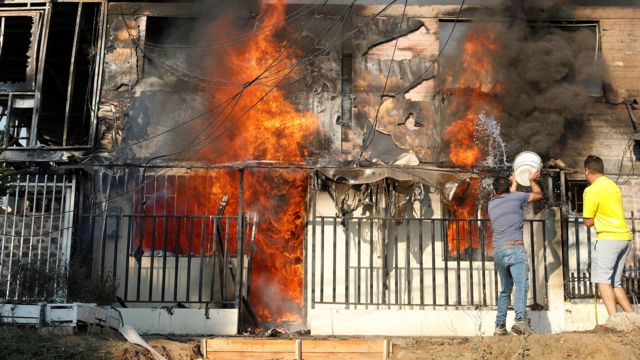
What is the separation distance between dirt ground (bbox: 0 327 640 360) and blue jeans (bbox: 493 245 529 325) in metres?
0.74

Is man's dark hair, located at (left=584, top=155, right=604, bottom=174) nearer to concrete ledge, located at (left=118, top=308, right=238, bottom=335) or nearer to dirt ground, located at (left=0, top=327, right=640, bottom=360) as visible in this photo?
dirt ground, located at (left=0, top=327, right=640, bottom=360)

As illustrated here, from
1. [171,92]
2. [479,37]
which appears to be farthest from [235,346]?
[479,37]

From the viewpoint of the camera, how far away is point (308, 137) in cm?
1412

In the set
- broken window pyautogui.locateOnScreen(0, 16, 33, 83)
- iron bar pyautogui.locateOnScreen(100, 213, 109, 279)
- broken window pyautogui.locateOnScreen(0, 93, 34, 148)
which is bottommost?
iron bar pyautogui.locateOnScreen(100, 213, 109, 279)

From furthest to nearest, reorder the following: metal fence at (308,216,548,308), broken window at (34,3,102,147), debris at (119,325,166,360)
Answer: broken window at (34,3,102,147)
metal fence at (308,216,548,308)
debris at (119,325,166,360)

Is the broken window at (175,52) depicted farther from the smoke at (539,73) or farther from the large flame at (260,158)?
the smoke at (539,73)

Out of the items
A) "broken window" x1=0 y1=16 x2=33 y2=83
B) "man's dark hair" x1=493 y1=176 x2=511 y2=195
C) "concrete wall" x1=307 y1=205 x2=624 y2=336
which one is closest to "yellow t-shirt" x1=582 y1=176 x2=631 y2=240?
"man's dark hair" x1=493 y1=176 x2=511 y2=195

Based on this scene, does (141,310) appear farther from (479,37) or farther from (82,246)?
(479,37)

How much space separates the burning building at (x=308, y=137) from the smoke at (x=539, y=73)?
4 centimetres

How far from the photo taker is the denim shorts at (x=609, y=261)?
804 centimetres

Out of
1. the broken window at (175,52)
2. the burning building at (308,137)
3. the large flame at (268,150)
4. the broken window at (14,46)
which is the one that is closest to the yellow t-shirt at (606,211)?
the burning building at (308,137)

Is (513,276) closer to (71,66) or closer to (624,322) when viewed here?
(624,322)

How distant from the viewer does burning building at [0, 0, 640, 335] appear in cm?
1288

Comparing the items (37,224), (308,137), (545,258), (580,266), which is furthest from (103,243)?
(580,266)
